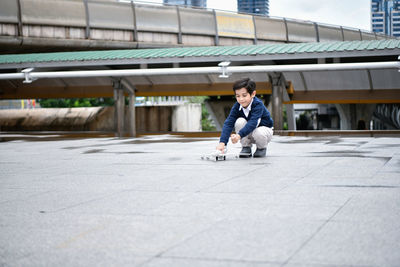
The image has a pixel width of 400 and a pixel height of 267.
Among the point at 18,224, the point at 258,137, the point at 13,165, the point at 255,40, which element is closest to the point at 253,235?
the point at 18,224

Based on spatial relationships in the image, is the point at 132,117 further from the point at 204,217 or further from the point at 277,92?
the point at 204,217

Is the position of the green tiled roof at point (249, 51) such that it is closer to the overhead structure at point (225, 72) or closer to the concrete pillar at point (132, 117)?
the overhead structure at point (225, 72)

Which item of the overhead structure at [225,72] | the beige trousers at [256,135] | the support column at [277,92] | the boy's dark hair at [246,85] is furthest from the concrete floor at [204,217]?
the support column at [277,92]

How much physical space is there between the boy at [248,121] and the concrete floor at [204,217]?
1594mm

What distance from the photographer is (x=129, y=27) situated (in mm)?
38312

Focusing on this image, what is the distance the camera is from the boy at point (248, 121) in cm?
932

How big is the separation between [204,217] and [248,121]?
5238 millimetres

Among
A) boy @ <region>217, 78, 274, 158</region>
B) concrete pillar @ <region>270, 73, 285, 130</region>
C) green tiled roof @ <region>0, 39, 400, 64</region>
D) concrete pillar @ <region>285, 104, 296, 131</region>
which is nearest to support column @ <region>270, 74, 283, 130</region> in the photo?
concrete pillar @ <region>270, 73, 285, 130</region>

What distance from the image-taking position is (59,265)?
302 centimetres

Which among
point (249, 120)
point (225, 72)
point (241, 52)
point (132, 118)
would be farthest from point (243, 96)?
point (132, 118)

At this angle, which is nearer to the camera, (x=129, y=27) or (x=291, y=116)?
A: (x=129, y=27)

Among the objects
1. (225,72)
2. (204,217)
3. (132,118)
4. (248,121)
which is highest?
(225,72)

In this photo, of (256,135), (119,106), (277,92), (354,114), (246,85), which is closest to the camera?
(246,85)

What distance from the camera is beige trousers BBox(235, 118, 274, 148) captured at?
953 cm
